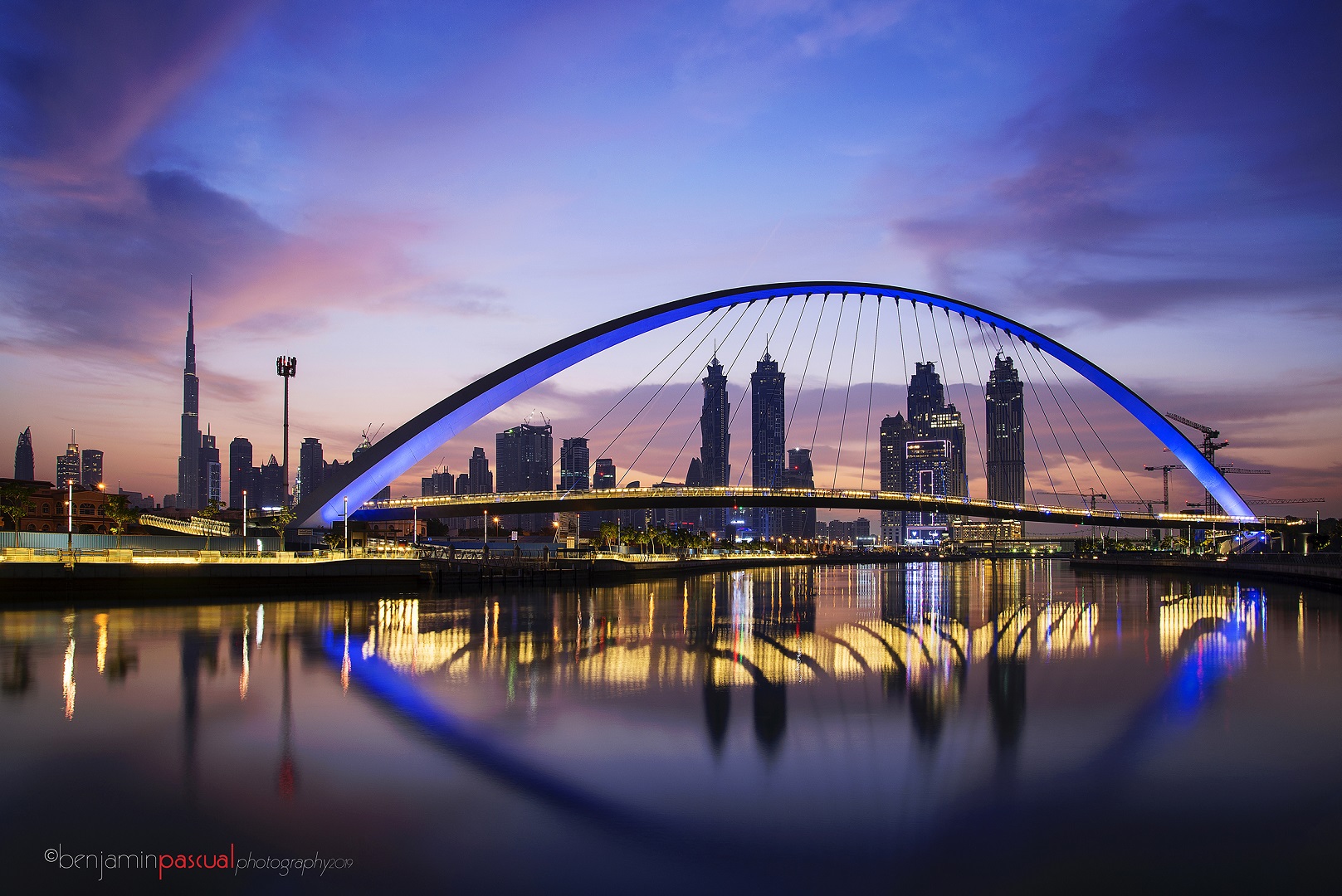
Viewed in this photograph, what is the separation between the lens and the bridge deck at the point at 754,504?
61.1 m

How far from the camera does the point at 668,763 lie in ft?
33.1

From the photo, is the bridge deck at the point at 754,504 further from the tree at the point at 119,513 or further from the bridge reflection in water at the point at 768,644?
the bridge reflection in water at the point at 768,644

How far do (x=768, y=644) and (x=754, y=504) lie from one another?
39754 mm

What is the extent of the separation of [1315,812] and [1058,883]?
351 cm

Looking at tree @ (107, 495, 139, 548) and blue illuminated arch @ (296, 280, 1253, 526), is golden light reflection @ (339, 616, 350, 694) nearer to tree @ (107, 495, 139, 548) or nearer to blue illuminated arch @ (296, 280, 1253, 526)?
blue illuminated arch @ (296, 280, 1253, 526)

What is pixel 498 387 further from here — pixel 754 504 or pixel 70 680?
pixel 70 680

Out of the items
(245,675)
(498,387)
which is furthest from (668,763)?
(498,387)

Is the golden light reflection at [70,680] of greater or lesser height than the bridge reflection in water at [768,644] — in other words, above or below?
above

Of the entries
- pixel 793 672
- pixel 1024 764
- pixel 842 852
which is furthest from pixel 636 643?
pixel 842 852

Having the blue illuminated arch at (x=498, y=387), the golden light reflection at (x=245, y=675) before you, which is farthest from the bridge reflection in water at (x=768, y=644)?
the blue illuminated arch at (x=498, y=387)

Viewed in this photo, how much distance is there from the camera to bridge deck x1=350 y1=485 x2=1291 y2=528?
200ft

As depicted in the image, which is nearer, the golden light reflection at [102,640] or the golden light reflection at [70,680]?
the golden light reflection at [70,680]

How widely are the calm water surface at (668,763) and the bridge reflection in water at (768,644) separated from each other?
6.5 inches

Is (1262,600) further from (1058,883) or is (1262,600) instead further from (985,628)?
(1058,883)
